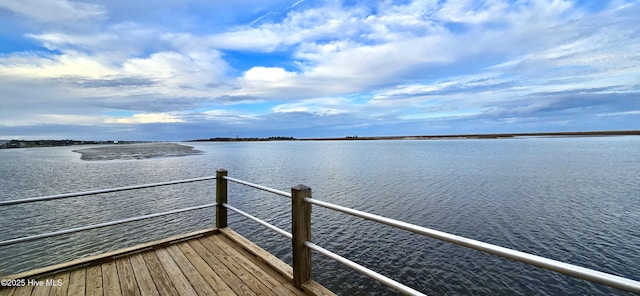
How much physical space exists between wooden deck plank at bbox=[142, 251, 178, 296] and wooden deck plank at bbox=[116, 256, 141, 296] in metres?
0.18

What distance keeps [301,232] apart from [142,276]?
1.95 metres

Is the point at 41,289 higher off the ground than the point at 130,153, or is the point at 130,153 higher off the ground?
the point at 41,289

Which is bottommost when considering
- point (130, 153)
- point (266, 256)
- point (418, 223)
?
Answer: point (418, 223)

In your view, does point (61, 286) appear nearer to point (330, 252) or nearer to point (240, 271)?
point (240, 271)

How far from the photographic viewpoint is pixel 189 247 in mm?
4176

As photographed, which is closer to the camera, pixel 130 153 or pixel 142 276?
pixel 142 276

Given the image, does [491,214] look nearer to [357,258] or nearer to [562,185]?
[357,258]

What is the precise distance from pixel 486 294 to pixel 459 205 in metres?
6.87

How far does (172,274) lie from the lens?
3430mm

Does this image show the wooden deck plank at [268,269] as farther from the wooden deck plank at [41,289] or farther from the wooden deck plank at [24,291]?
the wooden deck plank at [24,291]

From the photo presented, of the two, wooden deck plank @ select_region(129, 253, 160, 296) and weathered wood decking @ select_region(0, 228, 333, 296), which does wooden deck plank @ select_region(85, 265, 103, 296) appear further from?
wooden deck plank @ select_region(129, 253, 160, 296)

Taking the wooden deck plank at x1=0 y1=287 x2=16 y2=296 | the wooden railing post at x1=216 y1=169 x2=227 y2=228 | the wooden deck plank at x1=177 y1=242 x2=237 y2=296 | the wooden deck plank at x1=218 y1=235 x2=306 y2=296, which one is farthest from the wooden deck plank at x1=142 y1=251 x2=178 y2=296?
the wooden deck plank at x1=0 y1=287 x2=16 y2=296

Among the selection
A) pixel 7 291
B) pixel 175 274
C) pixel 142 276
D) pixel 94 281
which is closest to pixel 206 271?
pixel 175 274

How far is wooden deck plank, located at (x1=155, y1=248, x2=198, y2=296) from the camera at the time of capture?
3102 millimetres
